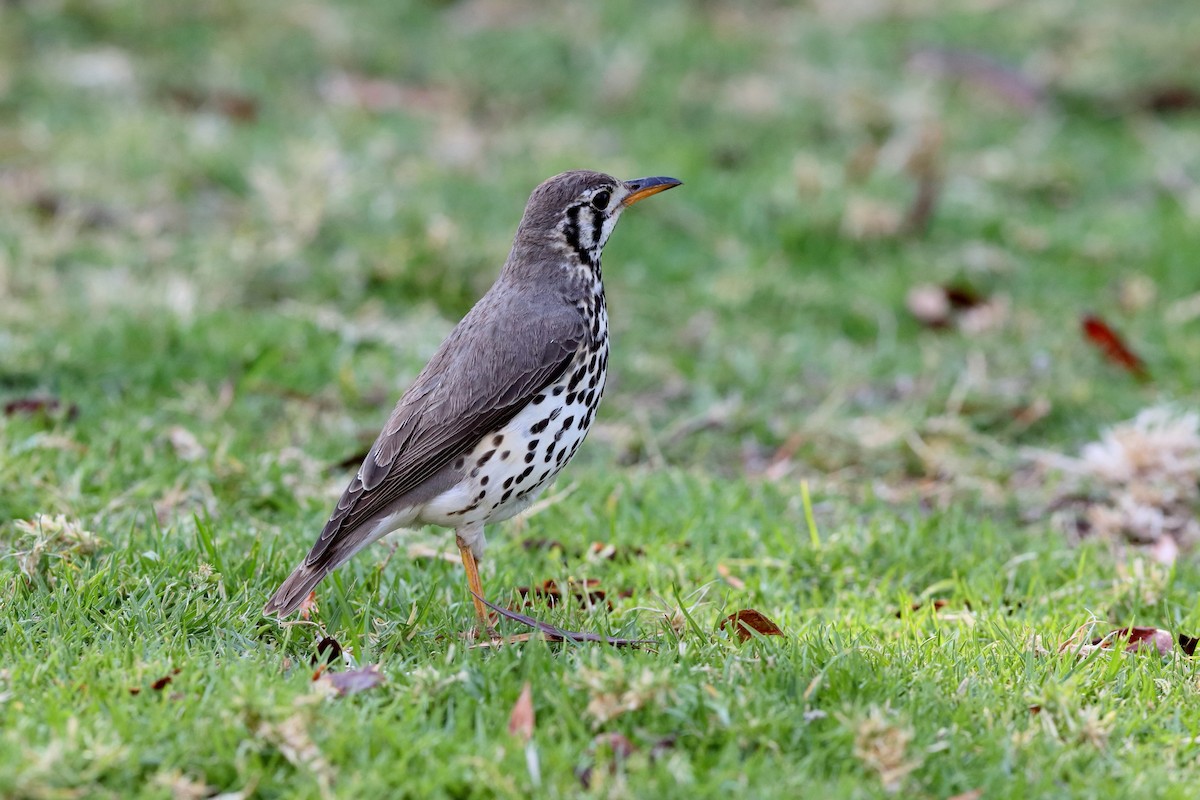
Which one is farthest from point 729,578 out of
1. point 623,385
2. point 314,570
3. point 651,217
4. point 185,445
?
point 651,217

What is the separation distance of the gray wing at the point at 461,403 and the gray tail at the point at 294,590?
0.50 feet

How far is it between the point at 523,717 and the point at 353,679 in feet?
1.64

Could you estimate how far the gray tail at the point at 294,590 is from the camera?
4434 millimetres

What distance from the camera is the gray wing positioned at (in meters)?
4.75

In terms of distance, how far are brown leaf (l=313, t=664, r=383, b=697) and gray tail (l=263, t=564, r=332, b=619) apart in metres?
0.42

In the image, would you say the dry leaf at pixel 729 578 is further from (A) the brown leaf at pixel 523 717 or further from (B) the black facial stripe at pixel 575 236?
(A) the brown leaf at pixel 523 717

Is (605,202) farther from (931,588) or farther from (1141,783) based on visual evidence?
(1141,783)

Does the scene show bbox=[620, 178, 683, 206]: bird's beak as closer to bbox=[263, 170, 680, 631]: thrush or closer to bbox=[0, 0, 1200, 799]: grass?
bbox=[263, 170, 680, 631]: thrush

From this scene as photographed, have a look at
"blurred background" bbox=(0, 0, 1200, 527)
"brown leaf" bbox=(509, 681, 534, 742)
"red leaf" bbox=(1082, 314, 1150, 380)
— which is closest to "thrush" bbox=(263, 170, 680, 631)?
"brown leaf" bbox=(509, 681, 534, 742)

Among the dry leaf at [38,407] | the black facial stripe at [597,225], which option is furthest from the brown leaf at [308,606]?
the dry leaf at [38,407]

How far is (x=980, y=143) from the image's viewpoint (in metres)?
11.4

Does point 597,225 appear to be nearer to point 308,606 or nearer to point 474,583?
point 474,583

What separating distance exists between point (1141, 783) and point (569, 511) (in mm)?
2685

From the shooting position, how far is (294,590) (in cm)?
446
